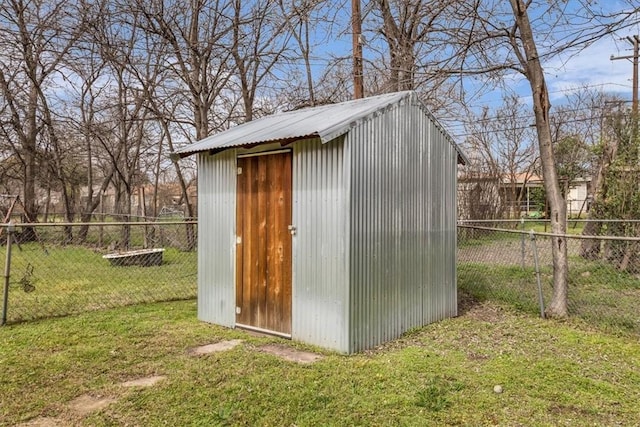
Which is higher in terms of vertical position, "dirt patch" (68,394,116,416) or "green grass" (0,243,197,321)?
"green grass" (0,243,197,321)

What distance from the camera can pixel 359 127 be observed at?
13.8 ft

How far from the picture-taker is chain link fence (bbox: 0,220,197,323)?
5863 millimetres

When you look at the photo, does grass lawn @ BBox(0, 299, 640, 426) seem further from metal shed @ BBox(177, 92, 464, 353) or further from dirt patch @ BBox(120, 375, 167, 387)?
metal shed @ BBox(177, 92, 464, 353)

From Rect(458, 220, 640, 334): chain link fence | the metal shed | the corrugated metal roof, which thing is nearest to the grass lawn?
the metal shed

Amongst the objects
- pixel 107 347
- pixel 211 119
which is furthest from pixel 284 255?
pixel 211 119

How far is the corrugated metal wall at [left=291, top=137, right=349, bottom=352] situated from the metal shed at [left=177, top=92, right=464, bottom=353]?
0.01m

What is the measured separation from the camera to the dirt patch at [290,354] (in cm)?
401

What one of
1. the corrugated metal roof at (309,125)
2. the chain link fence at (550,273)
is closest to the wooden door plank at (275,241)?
the corrugated metal roof at (309,125)

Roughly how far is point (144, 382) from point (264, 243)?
6.01ft

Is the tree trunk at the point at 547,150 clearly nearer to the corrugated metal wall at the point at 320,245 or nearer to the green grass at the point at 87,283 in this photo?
the corrugated metal wall at the point at 320,245

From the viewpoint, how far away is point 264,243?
190 inches

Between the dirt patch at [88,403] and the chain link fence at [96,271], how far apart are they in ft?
8.16

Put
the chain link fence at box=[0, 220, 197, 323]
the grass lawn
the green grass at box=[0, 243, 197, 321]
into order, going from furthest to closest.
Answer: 1. the green grass at box=[0, 243, 197, 321]
2. the chain link fence at box=[0, 220, 197, 323]
3. the grass lawn

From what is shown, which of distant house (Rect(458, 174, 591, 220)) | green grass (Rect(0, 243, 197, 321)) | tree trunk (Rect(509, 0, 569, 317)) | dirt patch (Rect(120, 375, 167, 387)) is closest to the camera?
dirt patch (Rect(120, 375, 167, 387))
